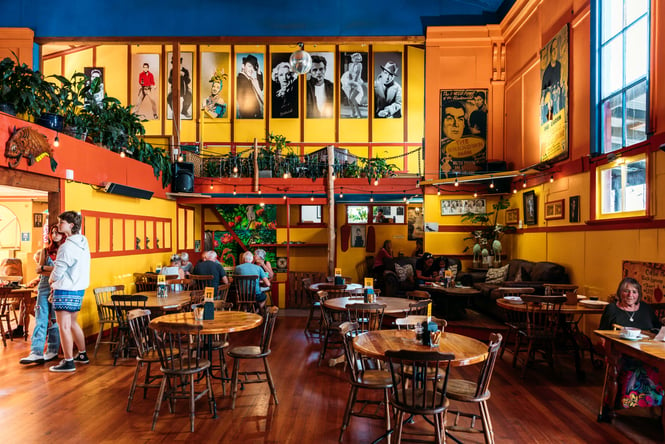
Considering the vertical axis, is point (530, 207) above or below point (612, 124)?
below

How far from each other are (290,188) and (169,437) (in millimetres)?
6875

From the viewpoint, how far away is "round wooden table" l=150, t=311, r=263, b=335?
12.9 ft

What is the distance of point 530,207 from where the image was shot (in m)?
8.54

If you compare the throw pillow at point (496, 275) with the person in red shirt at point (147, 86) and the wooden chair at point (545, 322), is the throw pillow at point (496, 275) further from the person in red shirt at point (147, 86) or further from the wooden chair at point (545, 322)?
the person in red shirt at point (147, 86)

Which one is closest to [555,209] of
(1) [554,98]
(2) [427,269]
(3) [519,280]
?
(3) [519,280]

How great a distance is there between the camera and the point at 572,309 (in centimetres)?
523

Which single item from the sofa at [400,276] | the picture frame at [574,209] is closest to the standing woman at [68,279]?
the sofa at [400,276]

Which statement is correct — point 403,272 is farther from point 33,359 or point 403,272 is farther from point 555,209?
point 33,359

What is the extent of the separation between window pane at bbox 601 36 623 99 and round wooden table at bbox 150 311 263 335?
5.53 meters

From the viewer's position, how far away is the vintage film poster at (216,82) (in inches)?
553

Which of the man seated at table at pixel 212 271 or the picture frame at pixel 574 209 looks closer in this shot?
the picture frame at pixel 574 209

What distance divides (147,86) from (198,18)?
5.77 m

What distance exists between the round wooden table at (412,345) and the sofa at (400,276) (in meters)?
5.14

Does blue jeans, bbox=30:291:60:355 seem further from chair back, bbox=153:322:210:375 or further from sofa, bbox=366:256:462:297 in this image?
sofa, bbox=366:256:462:297
